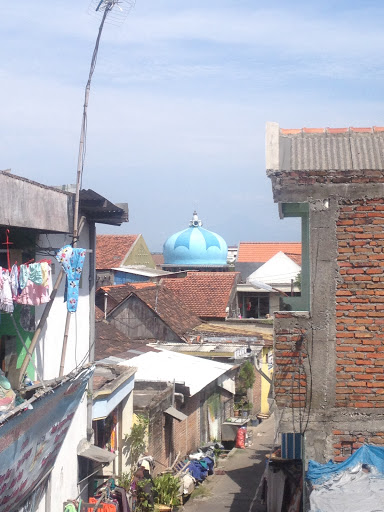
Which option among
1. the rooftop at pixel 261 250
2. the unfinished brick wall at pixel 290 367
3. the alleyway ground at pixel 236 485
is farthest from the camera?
the rooftop at pixel 261 250

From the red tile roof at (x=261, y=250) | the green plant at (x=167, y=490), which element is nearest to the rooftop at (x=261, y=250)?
the red tile roof at (x=261, y=250)

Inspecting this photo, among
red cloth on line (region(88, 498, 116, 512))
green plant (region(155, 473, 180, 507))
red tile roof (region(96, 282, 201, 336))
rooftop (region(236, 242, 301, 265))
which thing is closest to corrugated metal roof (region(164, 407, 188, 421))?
green plant (region(155, 473, 180, 507))

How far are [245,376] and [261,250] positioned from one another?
27359mm

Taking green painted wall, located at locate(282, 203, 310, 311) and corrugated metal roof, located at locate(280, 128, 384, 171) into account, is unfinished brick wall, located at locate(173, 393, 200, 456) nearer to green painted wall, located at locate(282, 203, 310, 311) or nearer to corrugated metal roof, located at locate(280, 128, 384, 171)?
green painted wall, located at locate(282, 203, 310, 311)

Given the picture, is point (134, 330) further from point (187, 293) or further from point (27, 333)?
point (27, 333)

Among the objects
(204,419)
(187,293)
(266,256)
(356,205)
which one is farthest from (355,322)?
(266,256)

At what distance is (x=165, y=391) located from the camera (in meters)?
16.3

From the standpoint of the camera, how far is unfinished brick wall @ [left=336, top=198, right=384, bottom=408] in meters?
A: 7.93

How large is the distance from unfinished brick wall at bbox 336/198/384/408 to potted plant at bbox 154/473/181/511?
25.1 feet

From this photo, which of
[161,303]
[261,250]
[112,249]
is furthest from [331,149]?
[261,250]

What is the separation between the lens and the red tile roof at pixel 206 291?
30.5m

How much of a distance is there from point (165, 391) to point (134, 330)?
31.2 feet

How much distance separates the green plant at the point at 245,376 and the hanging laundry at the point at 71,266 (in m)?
15.2

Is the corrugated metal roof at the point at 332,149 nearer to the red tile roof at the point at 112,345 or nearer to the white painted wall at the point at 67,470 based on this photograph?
the white painted wall at the point at 67,470
